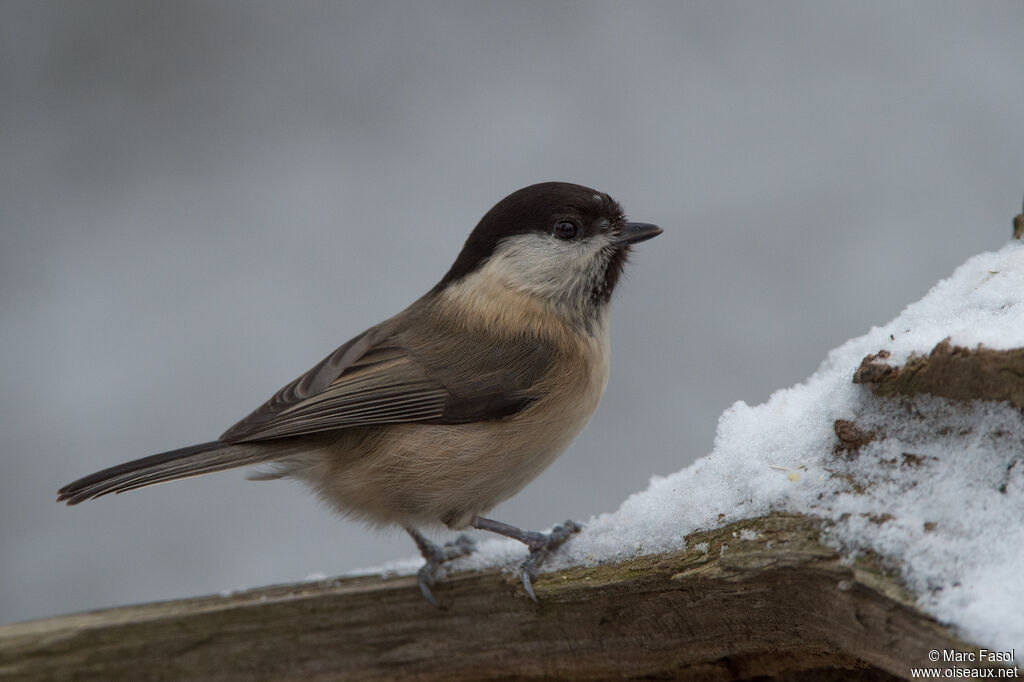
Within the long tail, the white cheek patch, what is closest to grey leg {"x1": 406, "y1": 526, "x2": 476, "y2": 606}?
the long tail

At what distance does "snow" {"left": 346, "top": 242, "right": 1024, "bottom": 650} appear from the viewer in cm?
118

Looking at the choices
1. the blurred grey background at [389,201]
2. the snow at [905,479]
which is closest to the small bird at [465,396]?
the snow at [905,479]

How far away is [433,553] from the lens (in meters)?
2.00

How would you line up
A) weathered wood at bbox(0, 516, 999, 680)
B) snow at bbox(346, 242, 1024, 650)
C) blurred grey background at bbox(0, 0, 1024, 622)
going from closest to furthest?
snow at bbox(346, 242, 1024, 650), weathered wood at bbox(0, 516, 999, 680), blurred grey background at bbox(0, 0, 1024, 622)

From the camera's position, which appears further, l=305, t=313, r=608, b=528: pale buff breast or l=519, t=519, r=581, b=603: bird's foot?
l=305, t=313, r=608, b=528: pale buff breast

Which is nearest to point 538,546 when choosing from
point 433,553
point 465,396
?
point 433,553

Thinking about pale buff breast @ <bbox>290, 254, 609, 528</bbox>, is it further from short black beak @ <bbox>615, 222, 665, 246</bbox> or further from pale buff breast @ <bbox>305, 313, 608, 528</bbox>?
short black beak @ <bbox>615, 222, 665, 246</bbox>

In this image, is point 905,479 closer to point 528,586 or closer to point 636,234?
point 528,586

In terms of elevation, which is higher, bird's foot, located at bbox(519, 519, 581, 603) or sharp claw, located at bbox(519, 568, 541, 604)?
bird's foot, located at bbox(519, 519, 581, 603)

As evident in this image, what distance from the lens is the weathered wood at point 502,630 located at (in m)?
1.43

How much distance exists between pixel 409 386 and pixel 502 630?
706mm

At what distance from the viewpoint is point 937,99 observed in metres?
3.47

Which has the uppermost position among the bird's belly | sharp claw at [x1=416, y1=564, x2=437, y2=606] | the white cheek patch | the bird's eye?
the bird's eye

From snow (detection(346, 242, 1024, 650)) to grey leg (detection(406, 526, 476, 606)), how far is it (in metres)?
0.13
